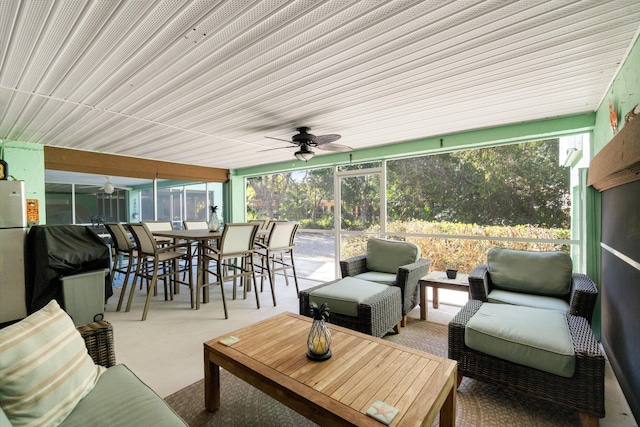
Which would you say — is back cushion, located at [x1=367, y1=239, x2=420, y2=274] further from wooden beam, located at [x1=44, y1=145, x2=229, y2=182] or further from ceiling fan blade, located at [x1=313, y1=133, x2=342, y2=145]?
wooden beam, located at [x1=44, y1=145, x2=229, y2=182]

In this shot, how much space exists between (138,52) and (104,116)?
1655 millimetres

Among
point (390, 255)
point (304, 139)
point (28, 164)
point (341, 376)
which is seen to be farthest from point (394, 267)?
point (28, 164)

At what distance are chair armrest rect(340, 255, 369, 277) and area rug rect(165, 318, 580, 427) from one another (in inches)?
64.0

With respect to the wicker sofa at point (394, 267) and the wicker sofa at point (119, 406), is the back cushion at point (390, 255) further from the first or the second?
the wicker sofa at point (119, 406)

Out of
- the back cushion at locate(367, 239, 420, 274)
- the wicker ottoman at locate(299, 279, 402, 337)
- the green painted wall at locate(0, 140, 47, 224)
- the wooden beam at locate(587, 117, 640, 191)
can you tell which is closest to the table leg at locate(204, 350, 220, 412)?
the wicker ottoman at locate(299, 279, 402, 337)

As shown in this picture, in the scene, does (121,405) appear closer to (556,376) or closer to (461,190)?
(556,376)

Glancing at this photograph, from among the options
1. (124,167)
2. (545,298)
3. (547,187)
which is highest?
(124,167)

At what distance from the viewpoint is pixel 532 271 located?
2.68 metres

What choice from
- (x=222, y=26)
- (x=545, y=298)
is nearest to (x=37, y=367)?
(x=222, y=26)

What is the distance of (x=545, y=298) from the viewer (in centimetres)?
254

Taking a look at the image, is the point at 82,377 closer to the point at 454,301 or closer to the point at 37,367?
the point at 37,367

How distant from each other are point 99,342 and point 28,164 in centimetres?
419

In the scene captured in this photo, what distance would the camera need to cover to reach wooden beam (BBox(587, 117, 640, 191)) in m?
1.34

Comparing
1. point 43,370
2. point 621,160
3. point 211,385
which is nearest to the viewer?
point 43,370
